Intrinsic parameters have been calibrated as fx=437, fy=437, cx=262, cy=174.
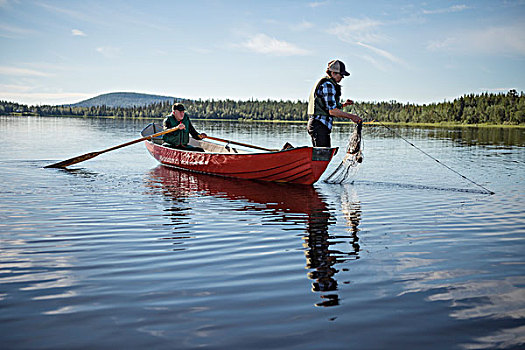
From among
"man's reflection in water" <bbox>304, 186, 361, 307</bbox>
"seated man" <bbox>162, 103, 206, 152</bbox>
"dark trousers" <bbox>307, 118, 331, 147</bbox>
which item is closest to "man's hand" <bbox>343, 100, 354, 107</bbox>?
"dark trousers" <bbox>307, 118, 331, 147</bbox>

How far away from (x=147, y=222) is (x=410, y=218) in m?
4.87

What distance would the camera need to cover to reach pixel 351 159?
41.4 feet

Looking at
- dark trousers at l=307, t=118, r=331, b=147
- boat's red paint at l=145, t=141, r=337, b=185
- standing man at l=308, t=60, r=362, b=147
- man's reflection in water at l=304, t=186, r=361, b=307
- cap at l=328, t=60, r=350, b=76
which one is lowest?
man's reflection in water at l=304, t=186, r=361, b=307

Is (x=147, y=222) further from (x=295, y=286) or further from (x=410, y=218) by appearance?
(x=410, y=218)

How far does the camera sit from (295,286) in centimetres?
449

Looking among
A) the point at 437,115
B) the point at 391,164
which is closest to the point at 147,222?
the point at 391,164

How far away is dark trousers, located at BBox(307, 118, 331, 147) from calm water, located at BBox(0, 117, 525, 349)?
2.29m

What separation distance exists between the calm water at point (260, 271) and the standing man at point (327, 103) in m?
2.40

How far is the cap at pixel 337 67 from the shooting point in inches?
460

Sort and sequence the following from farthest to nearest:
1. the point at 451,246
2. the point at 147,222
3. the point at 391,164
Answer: the point at 391,164 → the point at 147,222 → the point at 451,246

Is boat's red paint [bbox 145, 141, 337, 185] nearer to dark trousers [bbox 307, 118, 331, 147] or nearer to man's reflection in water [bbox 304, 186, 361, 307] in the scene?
dark trousers [bbox 307, 118, 331, 147]

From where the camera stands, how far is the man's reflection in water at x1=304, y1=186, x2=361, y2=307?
14.8ft

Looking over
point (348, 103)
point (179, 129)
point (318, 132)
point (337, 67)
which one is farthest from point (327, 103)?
point (179, 129)

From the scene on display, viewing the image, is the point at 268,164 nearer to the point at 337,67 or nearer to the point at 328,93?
the point at 328,93
